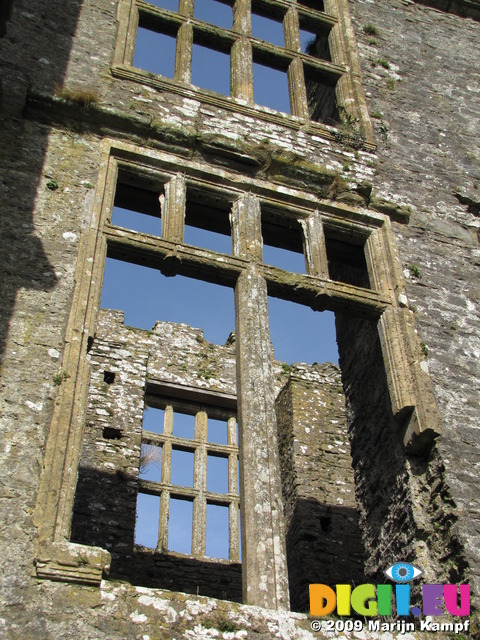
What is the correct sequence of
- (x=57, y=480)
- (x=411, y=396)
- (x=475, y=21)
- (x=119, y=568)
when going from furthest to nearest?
1. (x=475, y=21)
2. (x=119, y=568)
3. (x=411, y=396)
4. (x=57, y=480)

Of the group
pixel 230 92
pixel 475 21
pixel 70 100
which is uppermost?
pixel 475 21

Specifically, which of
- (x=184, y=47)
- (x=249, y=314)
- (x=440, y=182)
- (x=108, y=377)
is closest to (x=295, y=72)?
(x=184, y=47)

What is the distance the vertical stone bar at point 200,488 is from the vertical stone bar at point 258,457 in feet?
13.3

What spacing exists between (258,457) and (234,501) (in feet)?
16.0

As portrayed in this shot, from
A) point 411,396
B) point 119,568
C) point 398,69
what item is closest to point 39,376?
point 411,396

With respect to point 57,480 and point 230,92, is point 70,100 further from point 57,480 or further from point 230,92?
point 57,480

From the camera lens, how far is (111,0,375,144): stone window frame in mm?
8156

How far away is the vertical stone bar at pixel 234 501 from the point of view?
373 inches

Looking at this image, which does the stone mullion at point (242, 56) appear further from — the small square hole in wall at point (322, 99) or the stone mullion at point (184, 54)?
the small square hole in wall at point (322, 99)

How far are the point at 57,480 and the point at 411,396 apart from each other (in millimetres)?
2888

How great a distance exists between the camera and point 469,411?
6.20 meters

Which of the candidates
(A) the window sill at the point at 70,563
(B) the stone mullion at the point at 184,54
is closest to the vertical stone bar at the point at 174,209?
(B) the stone mullion at the point at 184,54

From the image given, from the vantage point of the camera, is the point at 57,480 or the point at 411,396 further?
the point at 411,396

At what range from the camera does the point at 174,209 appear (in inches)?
272
